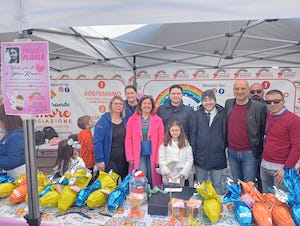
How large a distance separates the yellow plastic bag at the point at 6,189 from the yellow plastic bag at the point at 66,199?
39 cm

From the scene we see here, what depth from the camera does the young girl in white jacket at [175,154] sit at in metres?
1.95

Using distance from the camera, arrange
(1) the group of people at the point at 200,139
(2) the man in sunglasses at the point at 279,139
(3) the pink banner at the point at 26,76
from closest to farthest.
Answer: (3) the pink banner at the point at 26,76 → (2) the man in sunglasses at the point at 279,139 → (1) the group of people at the point at 200,139

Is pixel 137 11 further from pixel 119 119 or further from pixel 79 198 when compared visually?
pixel 119 119

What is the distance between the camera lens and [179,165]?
1.97m

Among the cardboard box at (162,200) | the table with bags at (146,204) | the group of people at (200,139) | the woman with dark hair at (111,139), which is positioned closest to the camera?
the table with bags at (146,204)

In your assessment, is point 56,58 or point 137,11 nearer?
point 137,11

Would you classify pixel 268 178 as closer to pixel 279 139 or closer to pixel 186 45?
pixel 279 139

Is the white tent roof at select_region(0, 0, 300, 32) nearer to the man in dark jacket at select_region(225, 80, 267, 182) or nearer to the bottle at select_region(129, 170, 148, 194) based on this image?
the bottle at select_region(129, 170, 148, 194)

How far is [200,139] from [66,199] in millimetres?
1220

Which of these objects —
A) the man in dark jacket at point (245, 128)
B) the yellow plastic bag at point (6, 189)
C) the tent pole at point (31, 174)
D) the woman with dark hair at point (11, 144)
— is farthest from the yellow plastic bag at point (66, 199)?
the man in dark jacket at point (245, 128)

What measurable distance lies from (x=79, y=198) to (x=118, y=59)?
269cm

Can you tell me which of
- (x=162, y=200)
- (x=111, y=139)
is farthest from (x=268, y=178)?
(x=111, y=139)

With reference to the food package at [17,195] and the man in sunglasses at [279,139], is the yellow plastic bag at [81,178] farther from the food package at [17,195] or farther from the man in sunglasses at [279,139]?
the man in sunglasses at [279,139]

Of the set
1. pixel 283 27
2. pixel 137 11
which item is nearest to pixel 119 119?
pixel 137 11
